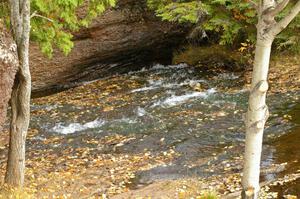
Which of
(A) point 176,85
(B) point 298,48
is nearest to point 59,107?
(A) point 176,85

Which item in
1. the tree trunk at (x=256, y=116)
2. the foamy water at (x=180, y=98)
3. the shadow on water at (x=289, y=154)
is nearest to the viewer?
the tree trunk at (x=256, y=116)

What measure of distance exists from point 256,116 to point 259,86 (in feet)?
1.32

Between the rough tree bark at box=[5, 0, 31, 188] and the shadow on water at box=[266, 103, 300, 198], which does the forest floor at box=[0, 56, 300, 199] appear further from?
the rough tree bark at box=[5, 0, 31, 188]

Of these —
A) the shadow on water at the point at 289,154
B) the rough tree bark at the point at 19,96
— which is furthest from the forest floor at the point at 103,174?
the rough tree bark at the point at 19,96

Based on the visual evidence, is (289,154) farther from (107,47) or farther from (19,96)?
(107,47)

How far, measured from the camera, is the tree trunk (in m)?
5.52

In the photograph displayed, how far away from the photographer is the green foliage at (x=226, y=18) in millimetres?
13867

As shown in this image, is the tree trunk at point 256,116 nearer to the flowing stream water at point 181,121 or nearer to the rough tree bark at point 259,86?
the rough tree bark at point 259,86

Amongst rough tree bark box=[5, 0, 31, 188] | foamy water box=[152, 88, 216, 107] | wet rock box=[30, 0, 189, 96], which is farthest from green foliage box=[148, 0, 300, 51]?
rough tree bark box=[5, 0, 31, 188]

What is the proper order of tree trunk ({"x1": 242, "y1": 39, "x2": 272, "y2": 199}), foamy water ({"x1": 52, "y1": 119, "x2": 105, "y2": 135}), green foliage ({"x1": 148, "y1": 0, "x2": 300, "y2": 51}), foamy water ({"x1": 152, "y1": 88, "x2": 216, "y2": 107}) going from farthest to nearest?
green foliage ({"x1": 148, "y1": 0, "x2": 300, "y2": 51}), foamy water ({"x1": 152, "y1": 88, "x2": 216, "y2": 107}), foamy water ({"x1": 52, "y1": 119, "x2": 105, "y2": 135}), tree trunk ({"x1": 242, "y1": 39, "x2": 272, "y2": 199})

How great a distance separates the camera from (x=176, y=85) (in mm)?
15266

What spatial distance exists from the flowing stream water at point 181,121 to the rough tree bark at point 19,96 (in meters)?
2.23

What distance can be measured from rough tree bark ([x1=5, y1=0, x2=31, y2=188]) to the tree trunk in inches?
165

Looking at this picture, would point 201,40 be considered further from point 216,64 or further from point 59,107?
point 59,107
